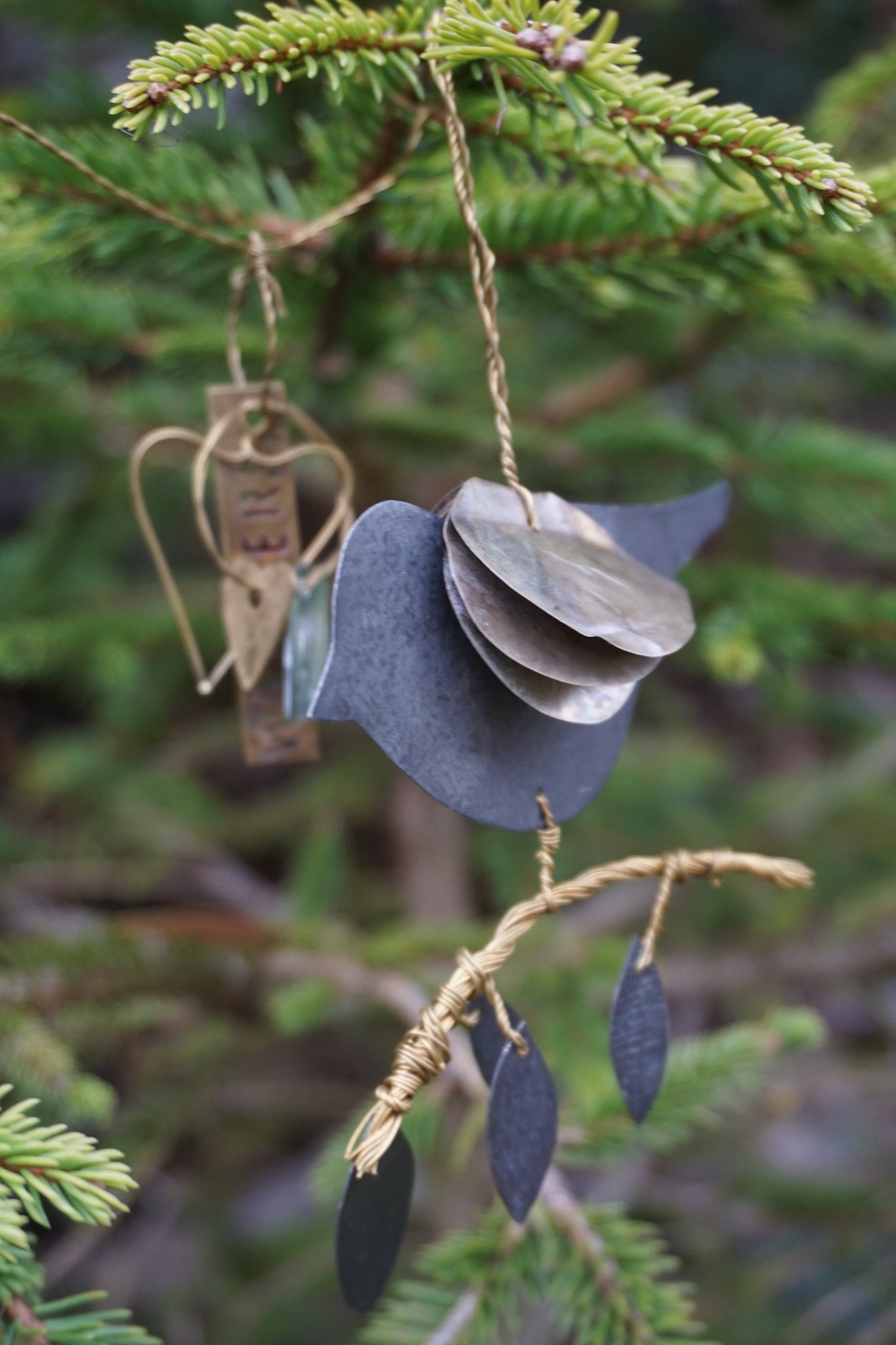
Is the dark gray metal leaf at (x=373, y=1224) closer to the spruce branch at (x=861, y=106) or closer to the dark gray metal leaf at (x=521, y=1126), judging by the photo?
the dark gray metal leaf at (x=521, y=1126)

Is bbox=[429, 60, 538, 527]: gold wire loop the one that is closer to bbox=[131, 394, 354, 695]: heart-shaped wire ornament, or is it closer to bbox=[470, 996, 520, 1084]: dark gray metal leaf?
bbox=[131, 394, 354, 695]: heart-shaped wire ornament

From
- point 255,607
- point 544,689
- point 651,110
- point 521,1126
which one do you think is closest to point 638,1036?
point 521,1126

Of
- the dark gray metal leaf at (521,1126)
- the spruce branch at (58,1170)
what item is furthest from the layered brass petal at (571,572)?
the spruce branch at (58,1170)

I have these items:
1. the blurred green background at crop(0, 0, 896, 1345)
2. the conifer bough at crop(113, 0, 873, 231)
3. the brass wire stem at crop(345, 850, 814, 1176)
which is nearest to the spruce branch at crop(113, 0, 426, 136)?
the conifer bough at crop(113, 0, 873, 231)

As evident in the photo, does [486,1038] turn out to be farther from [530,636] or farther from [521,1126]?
[530,636]

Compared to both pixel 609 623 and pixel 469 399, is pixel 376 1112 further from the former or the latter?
pixel 469 399

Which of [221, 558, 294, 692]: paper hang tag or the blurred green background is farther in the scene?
the blurred green background
